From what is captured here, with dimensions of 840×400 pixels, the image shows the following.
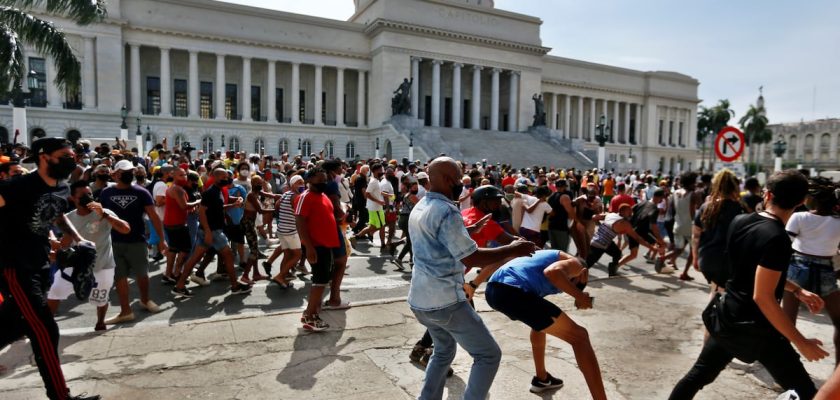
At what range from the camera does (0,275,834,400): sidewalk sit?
4188 mm

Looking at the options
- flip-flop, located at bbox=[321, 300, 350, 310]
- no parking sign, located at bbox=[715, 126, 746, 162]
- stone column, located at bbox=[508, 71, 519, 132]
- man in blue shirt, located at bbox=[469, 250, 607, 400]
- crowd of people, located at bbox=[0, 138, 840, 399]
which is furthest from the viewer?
stone column, located at bbox=[508, 71, 519, 132]

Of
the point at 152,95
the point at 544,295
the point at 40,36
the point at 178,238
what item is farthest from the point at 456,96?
the point at 544,295

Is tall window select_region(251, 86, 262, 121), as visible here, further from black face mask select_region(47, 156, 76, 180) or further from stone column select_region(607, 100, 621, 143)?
stone column select_region(607, 100, 621, 143)

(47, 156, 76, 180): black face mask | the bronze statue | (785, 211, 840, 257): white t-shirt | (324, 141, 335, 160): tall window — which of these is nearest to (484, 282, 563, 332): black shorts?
(785, 211, 840, 257): white t-shirt

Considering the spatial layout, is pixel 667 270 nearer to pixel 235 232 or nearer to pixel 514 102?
pixel 235 232

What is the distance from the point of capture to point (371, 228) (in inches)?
441

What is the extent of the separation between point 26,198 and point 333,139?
42.4m

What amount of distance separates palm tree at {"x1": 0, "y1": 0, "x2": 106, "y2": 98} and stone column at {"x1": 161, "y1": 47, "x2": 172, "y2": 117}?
2406 cm

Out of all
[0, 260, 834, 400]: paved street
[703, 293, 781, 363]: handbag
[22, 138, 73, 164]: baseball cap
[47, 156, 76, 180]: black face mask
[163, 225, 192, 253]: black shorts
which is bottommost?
[0, 260, 834, 400]: paved street

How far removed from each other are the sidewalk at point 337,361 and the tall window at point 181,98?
134ft

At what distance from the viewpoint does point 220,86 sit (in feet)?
135

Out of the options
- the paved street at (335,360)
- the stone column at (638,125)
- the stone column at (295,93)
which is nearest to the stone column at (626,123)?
the stone column at (638,125)

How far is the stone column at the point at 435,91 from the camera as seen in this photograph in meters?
46.1

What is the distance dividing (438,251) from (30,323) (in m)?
2.93
